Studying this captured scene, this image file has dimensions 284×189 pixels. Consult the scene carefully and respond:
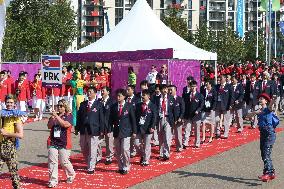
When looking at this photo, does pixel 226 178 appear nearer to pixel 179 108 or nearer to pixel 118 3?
pixel 179 108

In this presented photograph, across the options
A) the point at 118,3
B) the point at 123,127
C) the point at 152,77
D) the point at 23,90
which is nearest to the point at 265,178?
the point at 123,127

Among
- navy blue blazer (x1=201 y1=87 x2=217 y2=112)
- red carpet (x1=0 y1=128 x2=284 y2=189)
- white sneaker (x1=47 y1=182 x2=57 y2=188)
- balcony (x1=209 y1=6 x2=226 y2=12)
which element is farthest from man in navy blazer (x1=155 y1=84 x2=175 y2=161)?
balcony (x1=209 y1=6 x2=226 y2=12)

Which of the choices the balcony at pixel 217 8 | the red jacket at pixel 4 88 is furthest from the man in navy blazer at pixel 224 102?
the balcony at pixel 217 8

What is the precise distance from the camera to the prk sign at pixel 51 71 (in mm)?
11648

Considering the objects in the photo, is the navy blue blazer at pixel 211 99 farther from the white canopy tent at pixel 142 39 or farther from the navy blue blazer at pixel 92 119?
the navy blue blazer at pixel 92 119

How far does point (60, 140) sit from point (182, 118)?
471cm

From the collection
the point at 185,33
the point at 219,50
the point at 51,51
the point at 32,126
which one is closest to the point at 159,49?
the point at 32,126

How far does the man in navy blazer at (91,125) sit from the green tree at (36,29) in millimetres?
35023

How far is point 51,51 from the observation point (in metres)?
56.3

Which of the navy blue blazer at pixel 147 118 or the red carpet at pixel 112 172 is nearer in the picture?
the red carpet at pixel 112 172

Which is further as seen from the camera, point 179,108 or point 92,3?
point 92,3

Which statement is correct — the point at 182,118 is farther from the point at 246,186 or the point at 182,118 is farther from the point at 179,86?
the point at 179,86

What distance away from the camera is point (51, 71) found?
11820mm

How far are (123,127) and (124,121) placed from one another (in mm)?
132
